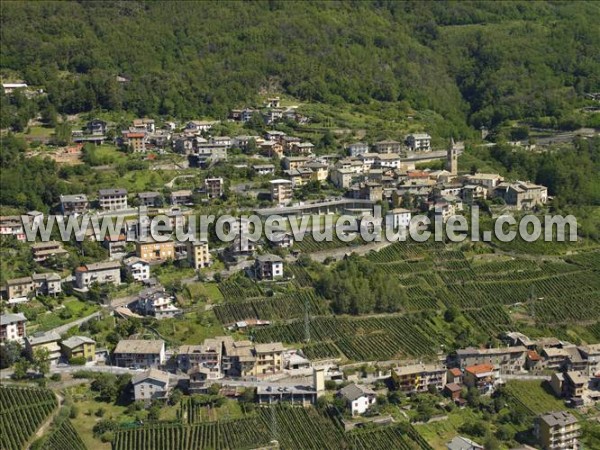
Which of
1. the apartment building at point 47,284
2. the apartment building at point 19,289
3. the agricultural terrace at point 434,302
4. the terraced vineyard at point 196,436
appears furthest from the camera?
the apartment building at point 47,284

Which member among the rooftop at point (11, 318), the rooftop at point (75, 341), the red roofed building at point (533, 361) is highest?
the rooftop at point (11, 318)

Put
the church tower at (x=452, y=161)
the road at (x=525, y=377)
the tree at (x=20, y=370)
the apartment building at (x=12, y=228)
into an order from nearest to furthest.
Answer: the tree at (x=20, y=370) < the road at (x=525, y=377) < the apartment building at (x=12, y=228) < the church tower at (x=452, y=161)

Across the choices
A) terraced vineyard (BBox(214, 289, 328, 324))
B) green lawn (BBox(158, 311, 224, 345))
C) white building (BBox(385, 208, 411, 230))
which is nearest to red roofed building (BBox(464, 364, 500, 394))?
terraced vineyard (BBox(214, 289, 328, 324))

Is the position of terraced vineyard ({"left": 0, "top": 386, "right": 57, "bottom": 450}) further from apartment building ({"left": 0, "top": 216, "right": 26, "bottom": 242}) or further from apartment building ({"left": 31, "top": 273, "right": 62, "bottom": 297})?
apartment building ({"left": 0, "top": 216, "right": 26, "bottom": 242})

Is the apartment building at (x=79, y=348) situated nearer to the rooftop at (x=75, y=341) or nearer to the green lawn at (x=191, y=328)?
the rooftop at (x=75, y=341)

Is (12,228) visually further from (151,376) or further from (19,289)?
(151,376)

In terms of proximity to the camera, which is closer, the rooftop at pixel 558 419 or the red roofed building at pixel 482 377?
the rooftop at pixel 558 419

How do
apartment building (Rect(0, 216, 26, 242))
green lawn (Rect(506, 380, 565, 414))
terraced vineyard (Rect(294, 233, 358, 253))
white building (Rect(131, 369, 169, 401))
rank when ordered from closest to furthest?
white building (Rect(131, 369, 169, 401)) → green lawn (Rect(506, 380, 565, 414)) → terraced vineyard (Rect(294, 233, 358, 253)) → apartment building (Rect(0, 216, 26, 242))

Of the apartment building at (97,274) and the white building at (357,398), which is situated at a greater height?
the apartment building at (97,274)

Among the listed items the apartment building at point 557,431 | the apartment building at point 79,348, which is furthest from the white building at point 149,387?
the apartment building at point 557,431
